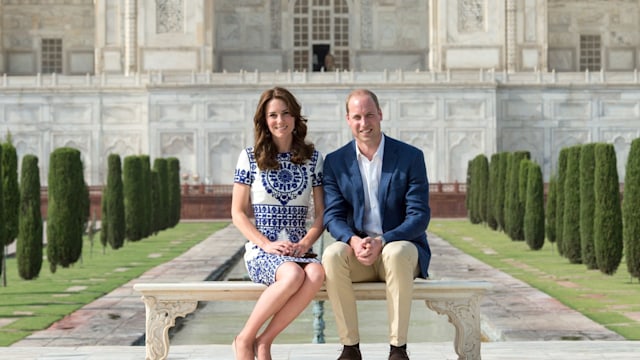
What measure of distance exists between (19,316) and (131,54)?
2878 cm

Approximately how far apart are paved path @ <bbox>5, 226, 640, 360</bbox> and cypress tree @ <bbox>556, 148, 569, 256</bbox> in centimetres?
168

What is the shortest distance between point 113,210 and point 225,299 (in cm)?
1575

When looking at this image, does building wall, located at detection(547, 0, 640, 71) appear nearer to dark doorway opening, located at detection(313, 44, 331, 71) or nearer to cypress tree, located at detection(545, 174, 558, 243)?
dark doorway opening, located at detection(313, 44, 331, 71)

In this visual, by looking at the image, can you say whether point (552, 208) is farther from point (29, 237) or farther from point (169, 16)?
point (169, 16)

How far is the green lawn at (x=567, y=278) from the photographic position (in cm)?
1146

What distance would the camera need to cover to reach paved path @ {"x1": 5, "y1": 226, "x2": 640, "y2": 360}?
25.7 ft

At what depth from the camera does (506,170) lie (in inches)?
1011

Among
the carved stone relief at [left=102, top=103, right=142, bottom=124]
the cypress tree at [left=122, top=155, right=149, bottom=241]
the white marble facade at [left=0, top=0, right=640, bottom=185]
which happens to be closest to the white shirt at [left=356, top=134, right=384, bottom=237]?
the cypress tree at [left=122, top=155, right=149, bottom=241]

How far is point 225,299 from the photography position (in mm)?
7277

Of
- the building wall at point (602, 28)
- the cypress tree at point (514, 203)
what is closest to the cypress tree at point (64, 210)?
the cypress tree at point (514, 203)

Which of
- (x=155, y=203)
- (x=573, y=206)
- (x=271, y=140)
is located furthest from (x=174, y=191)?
(x=271, y=140)

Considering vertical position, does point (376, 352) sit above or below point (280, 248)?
below

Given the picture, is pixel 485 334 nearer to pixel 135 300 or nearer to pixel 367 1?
pixel 135 300

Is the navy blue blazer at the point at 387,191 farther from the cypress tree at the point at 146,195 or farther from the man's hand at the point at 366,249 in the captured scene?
the cypress tree at the point at 146,195
